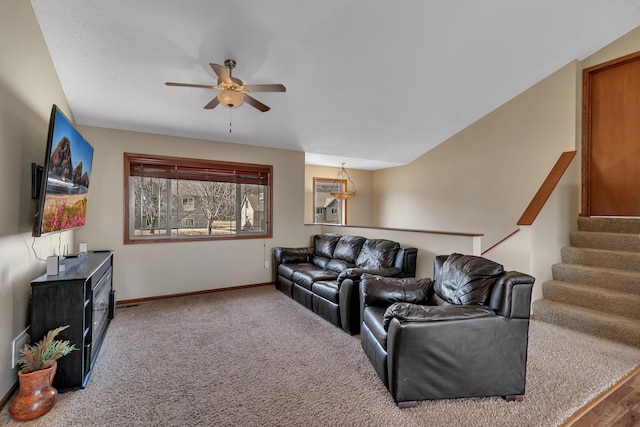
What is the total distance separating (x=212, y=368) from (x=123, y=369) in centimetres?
73

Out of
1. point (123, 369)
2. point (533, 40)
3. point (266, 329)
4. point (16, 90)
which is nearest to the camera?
point (16, 90)

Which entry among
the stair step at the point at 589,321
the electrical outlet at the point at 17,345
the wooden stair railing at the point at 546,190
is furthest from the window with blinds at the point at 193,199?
the stair step at the point at 589,321

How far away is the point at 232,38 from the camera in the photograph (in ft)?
9.29

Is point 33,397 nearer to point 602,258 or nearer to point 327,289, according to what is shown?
point 327,289

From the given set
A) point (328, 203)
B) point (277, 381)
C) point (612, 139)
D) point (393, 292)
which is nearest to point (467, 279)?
point (393, 292)

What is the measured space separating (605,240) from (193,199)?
5795 mm

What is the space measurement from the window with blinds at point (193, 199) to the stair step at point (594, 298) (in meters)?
4.17

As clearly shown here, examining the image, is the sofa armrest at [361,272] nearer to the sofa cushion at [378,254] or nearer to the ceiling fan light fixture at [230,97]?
the sofa cushion at [378,254]

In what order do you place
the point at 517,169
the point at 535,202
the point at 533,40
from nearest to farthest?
the point at 533,40, the point at 535,202, the point at 517,169

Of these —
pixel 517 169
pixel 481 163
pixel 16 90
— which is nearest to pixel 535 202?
pixel 517 169

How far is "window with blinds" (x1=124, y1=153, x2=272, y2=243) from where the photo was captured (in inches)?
174

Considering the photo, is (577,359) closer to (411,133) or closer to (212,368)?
(212,368)

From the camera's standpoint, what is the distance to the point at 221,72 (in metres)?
2.49

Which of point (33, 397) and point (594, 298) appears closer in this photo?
point (33, 397)
